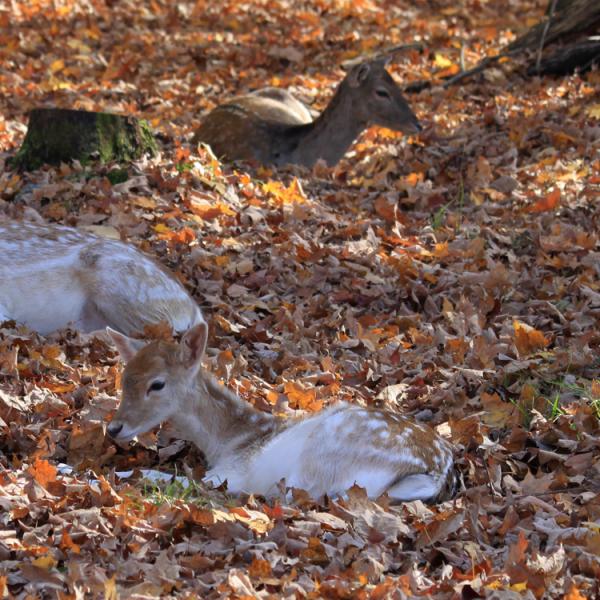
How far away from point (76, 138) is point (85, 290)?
3106 mm

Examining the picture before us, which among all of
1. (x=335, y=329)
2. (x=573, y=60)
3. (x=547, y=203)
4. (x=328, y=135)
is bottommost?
(x=335, y=329)

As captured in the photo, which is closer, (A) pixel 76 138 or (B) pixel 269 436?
(B) pixel 269 436

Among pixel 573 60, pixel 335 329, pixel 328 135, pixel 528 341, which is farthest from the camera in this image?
pixel 573 60

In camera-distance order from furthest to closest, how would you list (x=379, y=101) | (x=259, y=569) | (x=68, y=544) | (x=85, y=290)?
(x=379, y=101), (x=85, y=290), (x=68, y=544), (x=259, y=569)

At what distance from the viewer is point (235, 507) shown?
5.46 meters

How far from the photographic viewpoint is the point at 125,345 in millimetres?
6613

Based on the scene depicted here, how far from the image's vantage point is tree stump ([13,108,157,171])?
10.9 metres

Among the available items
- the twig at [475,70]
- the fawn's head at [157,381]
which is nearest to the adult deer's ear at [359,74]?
→ the twig at [475,70]

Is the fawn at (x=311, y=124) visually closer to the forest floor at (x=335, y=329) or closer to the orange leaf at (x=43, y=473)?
the forest floor at (x=335, y=329)

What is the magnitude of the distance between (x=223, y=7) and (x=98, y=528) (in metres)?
15.2

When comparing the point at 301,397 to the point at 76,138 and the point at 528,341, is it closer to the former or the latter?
the point at 528,341

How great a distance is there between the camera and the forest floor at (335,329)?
486 cm

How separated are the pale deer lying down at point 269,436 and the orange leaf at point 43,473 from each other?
0.60m

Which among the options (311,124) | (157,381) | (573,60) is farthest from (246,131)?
A: (157,381)
